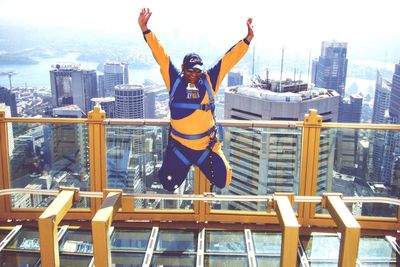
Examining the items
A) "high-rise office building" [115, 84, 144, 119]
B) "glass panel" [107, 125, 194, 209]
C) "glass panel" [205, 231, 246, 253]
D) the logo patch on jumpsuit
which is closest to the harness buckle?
the logo patch on jumpsuit

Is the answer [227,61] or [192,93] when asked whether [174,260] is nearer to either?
[192,93]

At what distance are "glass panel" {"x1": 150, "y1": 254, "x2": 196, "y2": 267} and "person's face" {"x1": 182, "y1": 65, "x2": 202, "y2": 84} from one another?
186 cm

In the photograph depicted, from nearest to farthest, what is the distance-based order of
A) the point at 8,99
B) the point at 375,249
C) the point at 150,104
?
the point at 375,249 < the point at 8,99 < the point at 150,104

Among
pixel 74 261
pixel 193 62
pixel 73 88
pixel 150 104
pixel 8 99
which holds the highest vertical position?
pixel 193 62

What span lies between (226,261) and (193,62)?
210cm

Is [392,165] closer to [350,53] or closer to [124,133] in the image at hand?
[124,133]

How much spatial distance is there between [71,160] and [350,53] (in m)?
188

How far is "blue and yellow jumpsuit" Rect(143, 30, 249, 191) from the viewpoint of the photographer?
14.9 ft

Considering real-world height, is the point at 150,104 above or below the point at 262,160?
below

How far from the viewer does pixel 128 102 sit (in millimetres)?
97312

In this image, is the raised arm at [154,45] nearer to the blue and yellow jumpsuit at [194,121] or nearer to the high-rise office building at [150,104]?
the blue and yellow jumpsuit at [194,121]

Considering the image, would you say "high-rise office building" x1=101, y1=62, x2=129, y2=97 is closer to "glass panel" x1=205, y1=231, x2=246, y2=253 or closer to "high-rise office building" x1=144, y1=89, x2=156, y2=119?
"high-rise office building" x1=144, y1=89, x2=156, y2=119

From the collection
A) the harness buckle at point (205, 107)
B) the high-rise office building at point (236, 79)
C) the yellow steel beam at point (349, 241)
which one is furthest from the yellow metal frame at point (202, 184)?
the high-rise office building at point (236, 79)

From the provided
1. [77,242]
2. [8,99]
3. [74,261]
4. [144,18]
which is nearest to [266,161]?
[144,18]
